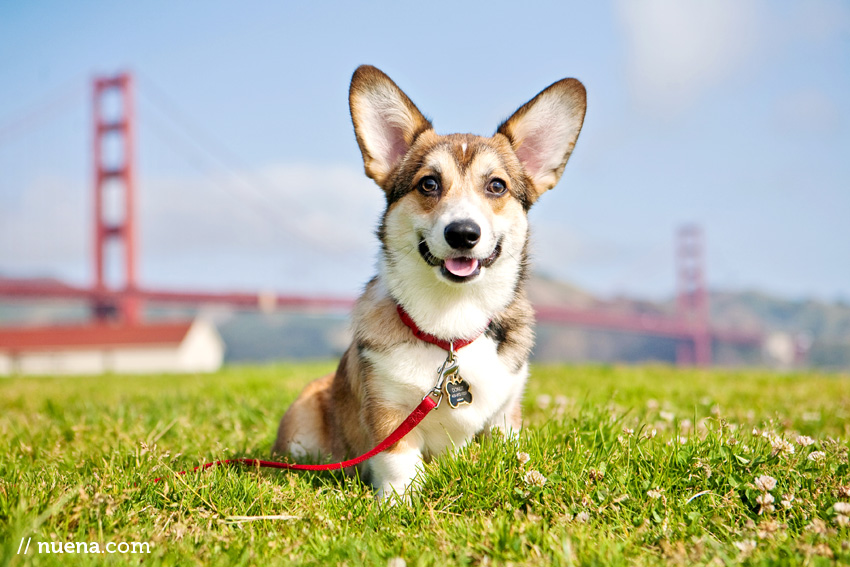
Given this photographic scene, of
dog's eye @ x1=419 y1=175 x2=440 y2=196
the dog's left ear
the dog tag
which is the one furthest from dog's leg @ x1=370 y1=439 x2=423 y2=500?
the dog's left ear

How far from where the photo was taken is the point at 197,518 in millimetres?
1999

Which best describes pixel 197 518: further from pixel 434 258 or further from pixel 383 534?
pixel 434 258

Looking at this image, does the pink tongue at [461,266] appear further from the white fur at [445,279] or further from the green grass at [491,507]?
the green grass at [491,507]

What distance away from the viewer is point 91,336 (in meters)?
30.0

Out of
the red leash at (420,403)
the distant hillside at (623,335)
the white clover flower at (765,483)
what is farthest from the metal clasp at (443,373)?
the distant hillside at (623,335)

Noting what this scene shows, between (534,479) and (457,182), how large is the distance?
1111 millimetres

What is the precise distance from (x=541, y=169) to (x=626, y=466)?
4.22ft

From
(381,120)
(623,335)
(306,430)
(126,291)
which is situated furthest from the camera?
(623,335)

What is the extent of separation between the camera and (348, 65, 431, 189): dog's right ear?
257cm

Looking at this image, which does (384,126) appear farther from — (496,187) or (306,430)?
(306,430)

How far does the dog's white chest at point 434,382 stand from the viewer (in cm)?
231

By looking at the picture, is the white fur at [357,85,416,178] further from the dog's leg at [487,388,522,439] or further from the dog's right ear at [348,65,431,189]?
the dog's leg at [487,388,522,439]

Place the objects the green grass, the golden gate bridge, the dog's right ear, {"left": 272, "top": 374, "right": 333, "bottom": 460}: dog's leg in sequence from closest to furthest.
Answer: the green grass, the dog's right ear, {"left": 272, "top": 374, "right": 333, "bottom": 460}: dog's leg, the golden gate bridge

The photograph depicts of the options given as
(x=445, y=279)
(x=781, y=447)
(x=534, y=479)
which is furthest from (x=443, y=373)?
(x=781, y=447)
